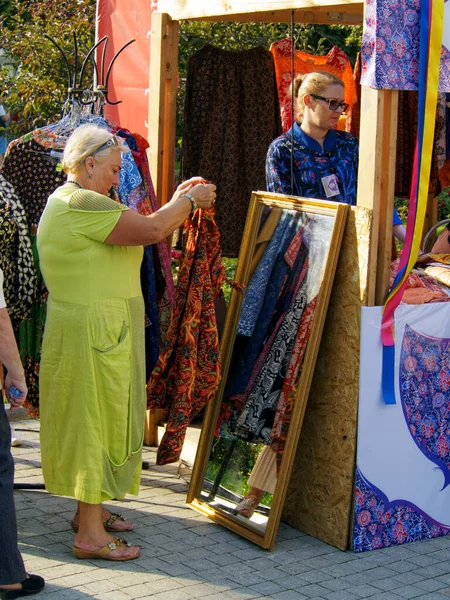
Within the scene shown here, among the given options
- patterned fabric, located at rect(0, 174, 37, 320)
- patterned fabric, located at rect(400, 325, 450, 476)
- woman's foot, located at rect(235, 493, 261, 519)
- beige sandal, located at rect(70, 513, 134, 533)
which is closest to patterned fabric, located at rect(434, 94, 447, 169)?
patterned fabric, located at rect(400, 325, 450, 476)

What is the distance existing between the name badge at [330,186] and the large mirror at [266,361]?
0.28 metres

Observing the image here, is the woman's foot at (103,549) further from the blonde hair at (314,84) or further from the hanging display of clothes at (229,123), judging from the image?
the hanging display of clothes at (229,123)

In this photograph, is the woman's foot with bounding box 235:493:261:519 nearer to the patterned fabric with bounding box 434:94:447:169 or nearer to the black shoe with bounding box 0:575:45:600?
the black shoe with bounding box 0:575:45:600

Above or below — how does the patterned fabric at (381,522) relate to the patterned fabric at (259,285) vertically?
below

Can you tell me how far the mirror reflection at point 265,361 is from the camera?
14.6 ft

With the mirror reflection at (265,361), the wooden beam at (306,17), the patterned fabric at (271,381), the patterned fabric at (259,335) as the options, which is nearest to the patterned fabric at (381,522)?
the mirror reflection at (265,361)

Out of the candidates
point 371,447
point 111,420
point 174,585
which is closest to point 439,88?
point 371,447

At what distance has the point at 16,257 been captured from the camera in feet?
14.9

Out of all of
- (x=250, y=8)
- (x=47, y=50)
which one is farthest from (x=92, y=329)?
(x=47, y=50)

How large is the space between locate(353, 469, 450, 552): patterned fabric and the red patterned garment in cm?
87

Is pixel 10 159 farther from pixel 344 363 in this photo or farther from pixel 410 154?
pixel 410 154

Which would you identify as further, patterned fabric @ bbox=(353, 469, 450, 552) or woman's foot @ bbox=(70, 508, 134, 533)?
woman's foot @ bbox=(70, 508, 134, 533)

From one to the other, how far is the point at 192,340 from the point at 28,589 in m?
1.38

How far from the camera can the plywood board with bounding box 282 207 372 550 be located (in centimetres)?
432
